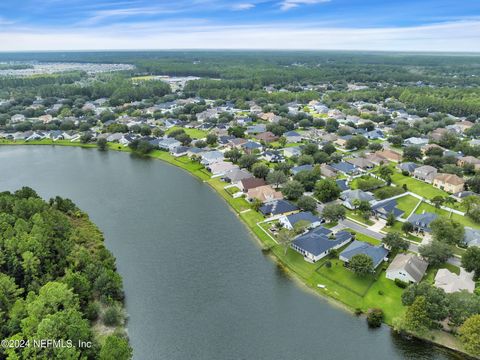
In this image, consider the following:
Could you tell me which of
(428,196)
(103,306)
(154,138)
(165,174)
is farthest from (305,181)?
(154,138)

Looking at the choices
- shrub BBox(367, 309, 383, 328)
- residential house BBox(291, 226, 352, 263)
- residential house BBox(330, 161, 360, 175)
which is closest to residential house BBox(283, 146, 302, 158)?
residential house BBox(330, 161, 360, 175)

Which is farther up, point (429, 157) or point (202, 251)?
point (429, 157)

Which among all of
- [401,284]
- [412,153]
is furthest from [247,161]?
[401,284]

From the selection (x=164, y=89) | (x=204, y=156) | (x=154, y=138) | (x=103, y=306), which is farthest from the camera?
(x=164, y=89)

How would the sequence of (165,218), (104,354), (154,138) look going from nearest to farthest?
(104,354) → (165,218) → (154,138)

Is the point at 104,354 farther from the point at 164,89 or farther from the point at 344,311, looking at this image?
the point at 164,89

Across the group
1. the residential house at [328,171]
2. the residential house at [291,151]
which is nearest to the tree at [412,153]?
the residential house at [328,171]

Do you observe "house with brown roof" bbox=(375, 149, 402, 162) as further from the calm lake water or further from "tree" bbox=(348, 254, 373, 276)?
"tree" bbox=(348, 254, 373, 276)

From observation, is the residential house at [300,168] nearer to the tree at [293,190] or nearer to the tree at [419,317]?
the tree at [293,190]
